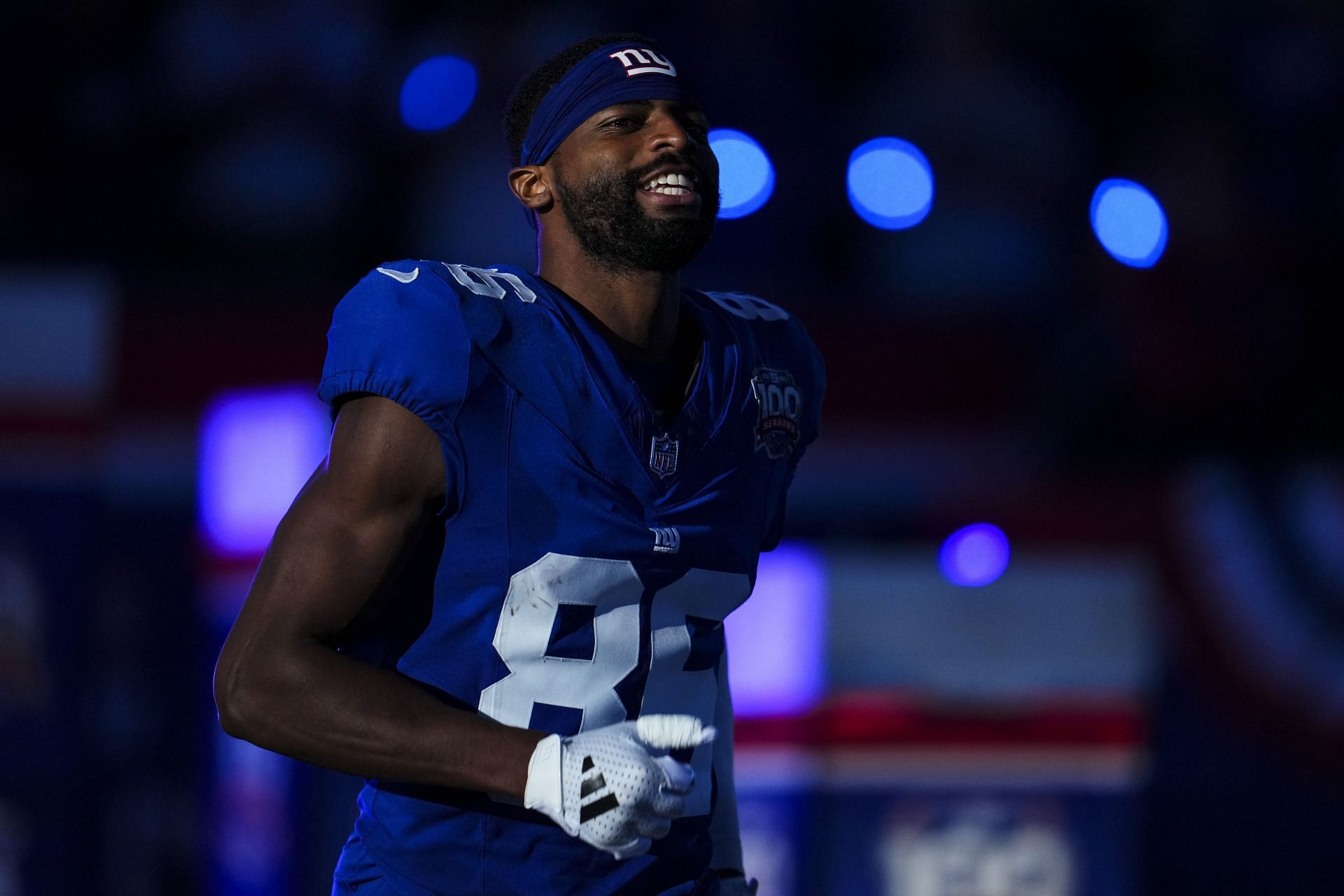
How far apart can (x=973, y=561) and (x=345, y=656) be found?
6.18ft

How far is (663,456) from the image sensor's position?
2.12 m

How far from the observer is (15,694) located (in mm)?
3770

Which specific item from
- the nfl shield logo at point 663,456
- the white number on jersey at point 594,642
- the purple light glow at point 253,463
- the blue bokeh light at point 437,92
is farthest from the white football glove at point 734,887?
the blue bokeh light at point 437,92

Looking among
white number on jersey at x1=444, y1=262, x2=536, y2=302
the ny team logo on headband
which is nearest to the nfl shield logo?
white number on jersey at x1=444, y1=262, x2=536, y2=302

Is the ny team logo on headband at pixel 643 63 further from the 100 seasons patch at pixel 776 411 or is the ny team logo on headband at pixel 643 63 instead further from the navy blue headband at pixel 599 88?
the 100 seasons patch at pixel 776 411

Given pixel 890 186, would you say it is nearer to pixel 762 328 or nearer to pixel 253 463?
pixel 253 463

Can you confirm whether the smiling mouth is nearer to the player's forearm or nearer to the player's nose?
the player's nose

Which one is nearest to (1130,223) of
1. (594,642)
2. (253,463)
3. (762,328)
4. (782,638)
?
(782,638)

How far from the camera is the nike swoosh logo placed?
6.57 feet

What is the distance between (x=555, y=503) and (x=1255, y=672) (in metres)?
3.29

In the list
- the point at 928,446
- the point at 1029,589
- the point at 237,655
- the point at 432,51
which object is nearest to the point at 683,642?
the point at 237,655

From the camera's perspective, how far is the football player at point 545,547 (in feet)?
6.03

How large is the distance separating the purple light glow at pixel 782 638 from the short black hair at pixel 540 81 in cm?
116

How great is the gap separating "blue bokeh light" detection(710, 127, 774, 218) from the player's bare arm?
335 cm
